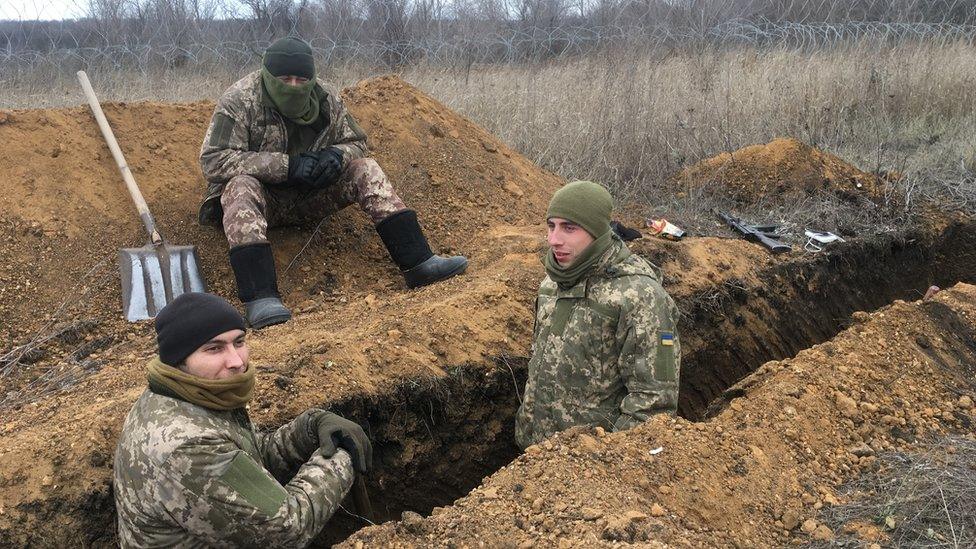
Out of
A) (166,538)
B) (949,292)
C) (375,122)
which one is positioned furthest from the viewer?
(375,122)

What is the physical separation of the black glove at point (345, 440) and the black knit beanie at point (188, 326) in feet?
2.03

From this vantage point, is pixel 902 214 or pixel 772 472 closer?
pixel 772 472

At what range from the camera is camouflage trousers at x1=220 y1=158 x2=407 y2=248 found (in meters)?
4.85

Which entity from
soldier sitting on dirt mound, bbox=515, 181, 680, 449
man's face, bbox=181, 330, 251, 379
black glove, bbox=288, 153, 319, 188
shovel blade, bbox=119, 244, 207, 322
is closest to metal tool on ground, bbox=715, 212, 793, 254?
soldier sitting on dirt mound, bbox=515, 181, 680, 449

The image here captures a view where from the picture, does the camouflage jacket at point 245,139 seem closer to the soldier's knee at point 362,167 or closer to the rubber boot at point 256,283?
the soldier's knee at point 362,167

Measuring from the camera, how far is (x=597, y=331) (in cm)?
353

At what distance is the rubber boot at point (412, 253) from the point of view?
205 inches

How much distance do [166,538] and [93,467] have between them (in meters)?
0.94

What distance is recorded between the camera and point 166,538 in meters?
2.55

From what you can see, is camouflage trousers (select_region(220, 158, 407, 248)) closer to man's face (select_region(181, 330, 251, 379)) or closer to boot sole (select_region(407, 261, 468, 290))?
boot sole (select_region(407, 261, 468, 290))

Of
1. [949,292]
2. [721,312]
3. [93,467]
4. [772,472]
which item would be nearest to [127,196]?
[93,467]

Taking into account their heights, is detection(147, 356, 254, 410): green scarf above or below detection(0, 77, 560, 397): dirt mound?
above

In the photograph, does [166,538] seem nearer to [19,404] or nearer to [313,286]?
[19,404]

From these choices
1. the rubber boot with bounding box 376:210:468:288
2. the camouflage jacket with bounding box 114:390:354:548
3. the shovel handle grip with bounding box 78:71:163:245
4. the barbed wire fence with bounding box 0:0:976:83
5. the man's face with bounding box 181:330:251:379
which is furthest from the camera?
the barbed wire fence with bounding box 0:0:976:83
